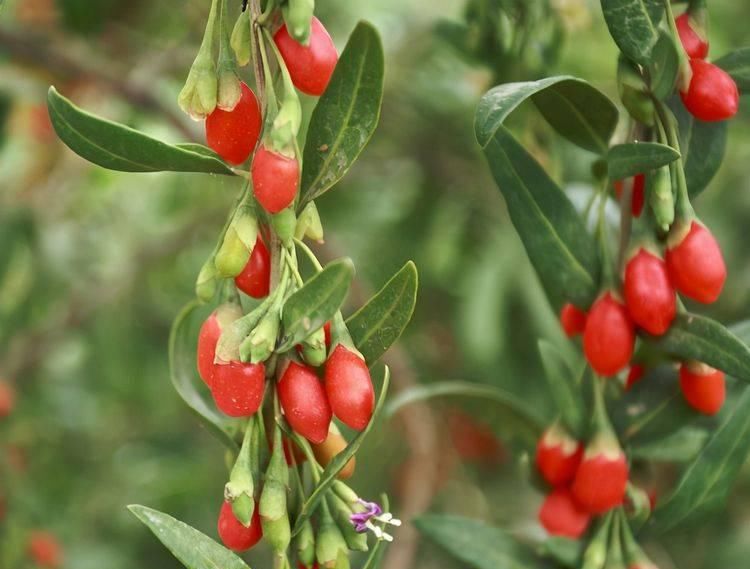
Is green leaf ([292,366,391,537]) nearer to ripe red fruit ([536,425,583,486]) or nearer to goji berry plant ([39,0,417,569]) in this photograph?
goji berry plant ([39,0,417,569])

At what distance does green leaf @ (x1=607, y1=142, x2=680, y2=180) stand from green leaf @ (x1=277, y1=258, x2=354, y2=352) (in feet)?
0.86

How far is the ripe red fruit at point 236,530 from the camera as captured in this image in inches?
28.7

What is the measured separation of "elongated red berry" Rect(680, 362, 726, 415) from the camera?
898mm

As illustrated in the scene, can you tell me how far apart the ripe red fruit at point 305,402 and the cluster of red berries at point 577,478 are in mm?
299

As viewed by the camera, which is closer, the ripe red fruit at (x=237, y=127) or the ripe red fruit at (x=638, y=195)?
the ripe red fruit at (x=237, y=127)

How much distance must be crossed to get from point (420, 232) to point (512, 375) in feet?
1.21

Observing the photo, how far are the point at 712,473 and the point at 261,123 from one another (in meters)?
0.51

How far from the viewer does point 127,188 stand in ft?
8.64

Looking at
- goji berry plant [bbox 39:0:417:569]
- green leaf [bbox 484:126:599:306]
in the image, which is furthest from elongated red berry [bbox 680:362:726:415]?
goji berry plant [bbox 39:0:417:569]

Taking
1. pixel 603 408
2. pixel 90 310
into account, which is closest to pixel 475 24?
pixel 603 408

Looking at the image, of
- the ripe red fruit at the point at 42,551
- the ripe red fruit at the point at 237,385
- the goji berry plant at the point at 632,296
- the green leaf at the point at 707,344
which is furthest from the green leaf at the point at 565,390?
the ripe red fruit at the point at 42,551

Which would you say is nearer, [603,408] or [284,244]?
[284,244]

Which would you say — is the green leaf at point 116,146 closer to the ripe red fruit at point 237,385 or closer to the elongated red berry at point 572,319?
the ripe red fruit at point 237,385

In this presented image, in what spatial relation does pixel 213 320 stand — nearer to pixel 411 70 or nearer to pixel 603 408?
pixel 603 408
